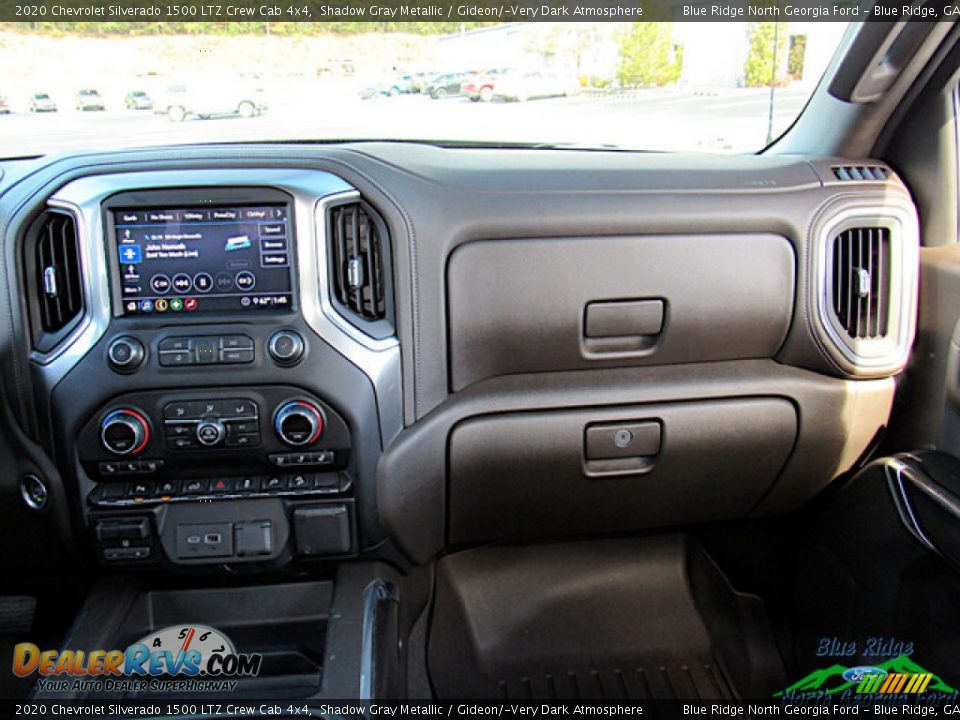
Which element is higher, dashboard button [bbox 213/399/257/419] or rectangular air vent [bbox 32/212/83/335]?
rectangular air vent [bbox 32/212/83/335]

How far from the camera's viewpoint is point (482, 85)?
7.14 feet

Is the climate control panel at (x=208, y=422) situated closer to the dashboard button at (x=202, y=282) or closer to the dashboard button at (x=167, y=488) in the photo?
the dashboard button at (x=167, y=488)

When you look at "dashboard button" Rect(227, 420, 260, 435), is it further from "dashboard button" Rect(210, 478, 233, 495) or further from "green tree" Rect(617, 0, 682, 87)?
"green tree" Rect(617, 0, 682, 87)

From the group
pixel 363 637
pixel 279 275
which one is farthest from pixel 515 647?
pixel 279 275

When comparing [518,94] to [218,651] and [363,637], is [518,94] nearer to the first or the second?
[363,637]

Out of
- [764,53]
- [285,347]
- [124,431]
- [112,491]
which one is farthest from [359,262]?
[764,53]

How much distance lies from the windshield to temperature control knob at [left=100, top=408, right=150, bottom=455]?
2.36 feet

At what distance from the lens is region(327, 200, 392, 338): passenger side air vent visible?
200 centimetres

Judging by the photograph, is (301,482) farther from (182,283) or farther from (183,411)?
(182,283)

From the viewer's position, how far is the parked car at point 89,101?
6.65 feet

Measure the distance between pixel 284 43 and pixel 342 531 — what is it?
120 cm

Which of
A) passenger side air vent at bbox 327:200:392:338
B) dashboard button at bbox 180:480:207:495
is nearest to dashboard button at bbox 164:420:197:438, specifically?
dashboard button at bbox 180:480:207:495

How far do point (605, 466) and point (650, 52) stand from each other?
1113 mm

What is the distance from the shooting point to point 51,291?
→ 77.7 inches
